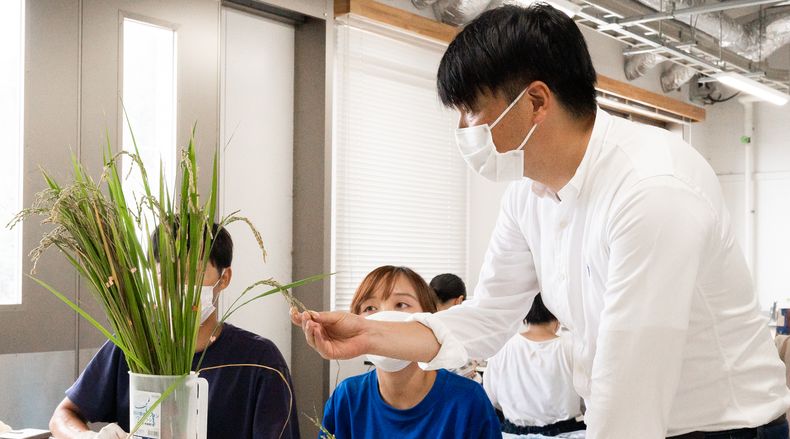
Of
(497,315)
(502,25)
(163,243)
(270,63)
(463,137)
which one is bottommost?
(497,315)

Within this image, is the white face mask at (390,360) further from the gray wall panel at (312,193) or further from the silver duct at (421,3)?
the silver duct at (421,3)

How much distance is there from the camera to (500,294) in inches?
67.0

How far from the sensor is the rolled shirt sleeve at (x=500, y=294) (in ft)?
5.40

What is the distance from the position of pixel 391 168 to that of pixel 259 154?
37.7 inches

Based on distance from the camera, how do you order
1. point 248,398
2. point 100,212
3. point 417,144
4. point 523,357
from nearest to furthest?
point 100,212, point 248,398, point 523,357, point 417,144

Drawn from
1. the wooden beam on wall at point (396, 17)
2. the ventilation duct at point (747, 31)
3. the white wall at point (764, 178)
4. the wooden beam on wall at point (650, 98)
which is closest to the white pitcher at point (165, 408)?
the wooden beam on wall at point (396, 17)

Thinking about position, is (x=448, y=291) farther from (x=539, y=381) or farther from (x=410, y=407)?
(x=410, y=407)

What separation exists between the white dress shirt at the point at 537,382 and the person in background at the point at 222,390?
1.45m

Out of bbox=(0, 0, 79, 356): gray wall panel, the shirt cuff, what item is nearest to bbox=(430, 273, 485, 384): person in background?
Answer: bbox=(0, 0, 79, 356): gray wall panel

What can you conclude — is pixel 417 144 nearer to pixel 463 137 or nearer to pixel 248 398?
pixel 248 398

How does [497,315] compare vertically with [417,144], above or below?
below

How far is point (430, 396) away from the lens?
2.13 meters

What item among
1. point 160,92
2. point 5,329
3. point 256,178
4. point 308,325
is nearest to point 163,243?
point 308,325

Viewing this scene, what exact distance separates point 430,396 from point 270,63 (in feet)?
8.38
